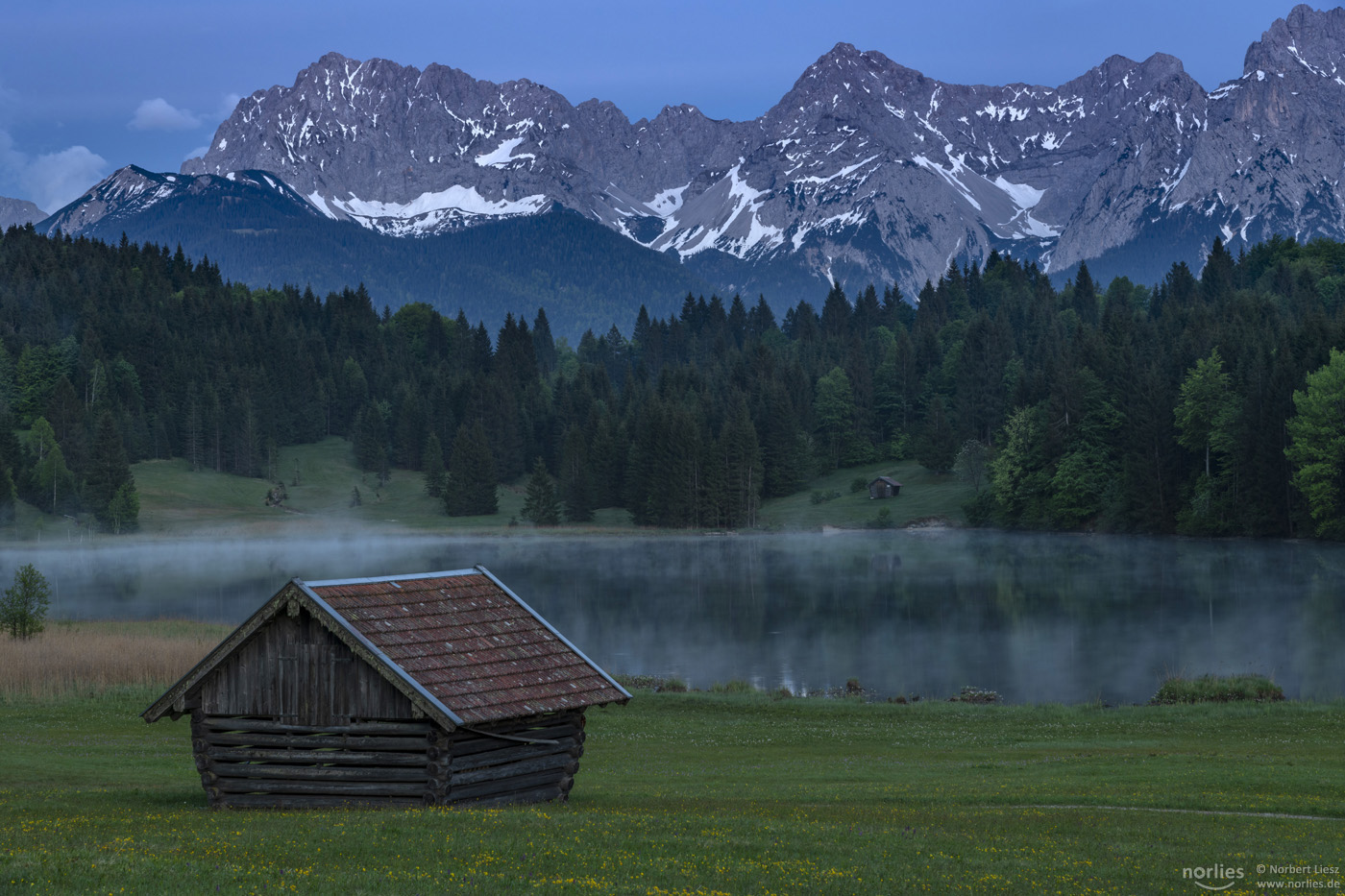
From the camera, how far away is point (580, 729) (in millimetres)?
24016

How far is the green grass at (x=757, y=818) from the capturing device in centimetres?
→ 1519

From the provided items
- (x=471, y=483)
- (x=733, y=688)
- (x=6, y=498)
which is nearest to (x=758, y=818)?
(x=733, y=688)

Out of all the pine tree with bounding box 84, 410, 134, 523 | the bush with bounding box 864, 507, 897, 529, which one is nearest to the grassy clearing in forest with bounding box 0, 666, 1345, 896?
the bush with bounding box 864, 507, 897, 529

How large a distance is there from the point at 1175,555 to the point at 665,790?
284 ft

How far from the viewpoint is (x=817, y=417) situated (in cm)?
18050

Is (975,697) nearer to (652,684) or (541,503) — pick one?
(652,684)

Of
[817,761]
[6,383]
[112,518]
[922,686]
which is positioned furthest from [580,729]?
[6,383]

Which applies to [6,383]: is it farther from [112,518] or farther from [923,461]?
[923,461]

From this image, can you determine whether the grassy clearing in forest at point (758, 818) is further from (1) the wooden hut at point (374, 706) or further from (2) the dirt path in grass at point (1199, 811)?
(1) the wooden hut at point (374, 706)

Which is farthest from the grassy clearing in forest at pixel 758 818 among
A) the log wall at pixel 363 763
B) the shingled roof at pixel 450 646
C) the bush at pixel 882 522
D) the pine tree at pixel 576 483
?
the pine tree at pixel 576 483

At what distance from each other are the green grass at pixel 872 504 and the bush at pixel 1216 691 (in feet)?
321

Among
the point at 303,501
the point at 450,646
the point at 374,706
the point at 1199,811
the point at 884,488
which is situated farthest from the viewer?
the point at 303,501

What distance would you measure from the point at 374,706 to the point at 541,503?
445 ft

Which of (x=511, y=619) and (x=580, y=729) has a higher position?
(x=511, y=619)
